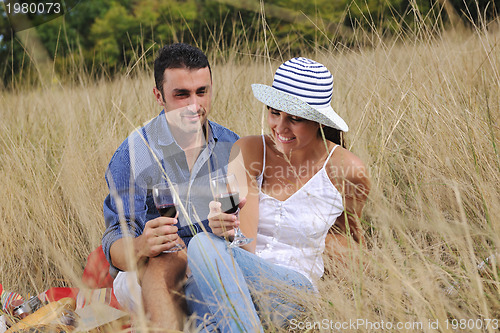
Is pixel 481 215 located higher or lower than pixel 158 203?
lower

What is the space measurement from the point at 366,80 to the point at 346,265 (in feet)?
6.17

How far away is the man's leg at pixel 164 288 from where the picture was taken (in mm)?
2059

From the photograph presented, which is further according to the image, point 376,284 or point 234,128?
point 234,128

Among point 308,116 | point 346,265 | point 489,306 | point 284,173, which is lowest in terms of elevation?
point 346,265

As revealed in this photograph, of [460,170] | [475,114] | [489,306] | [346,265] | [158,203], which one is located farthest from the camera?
[475,114]

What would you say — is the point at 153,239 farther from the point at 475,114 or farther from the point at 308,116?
the point at 475,114

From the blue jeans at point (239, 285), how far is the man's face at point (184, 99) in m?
0.65

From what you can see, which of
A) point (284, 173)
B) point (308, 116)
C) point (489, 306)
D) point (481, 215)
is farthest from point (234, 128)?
point (489, 306)

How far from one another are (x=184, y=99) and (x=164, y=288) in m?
0.94

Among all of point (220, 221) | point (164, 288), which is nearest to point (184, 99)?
point (220, 221)

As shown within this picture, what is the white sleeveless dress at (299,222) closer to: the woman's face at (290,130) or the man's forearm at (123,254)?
the woman's face at (290,130)

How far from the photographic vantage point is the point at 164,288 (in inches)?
83.2

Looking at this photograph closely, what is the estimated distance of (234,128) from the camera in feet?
11.8

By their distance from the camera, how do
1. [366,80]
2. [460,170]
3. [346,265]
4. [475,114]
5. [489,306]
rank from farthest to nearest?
1. [366,80]
2. [475,114]
3. [460,170]
4. [346,265]
5. [489,306]
